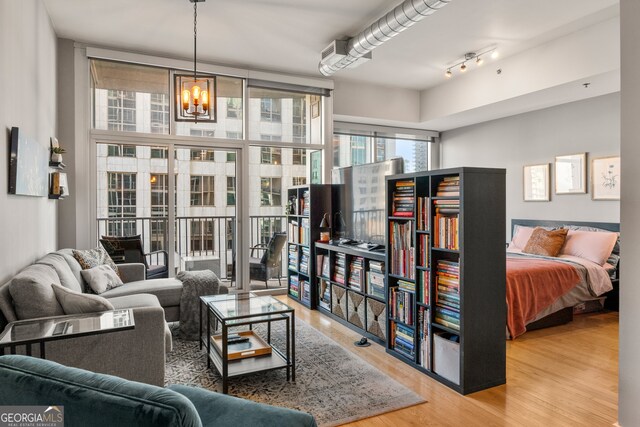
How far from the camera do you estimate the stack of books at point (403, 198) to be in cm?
324

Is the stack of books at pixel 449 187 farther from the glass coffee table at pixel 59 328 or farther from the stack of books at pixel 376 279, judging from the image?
the glass coffee table at pixel 59 328

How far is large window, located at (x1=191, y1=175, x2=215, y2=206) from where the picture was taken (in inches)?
214

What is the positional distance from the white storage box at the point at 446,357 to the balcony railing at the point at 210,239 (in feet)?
10.4

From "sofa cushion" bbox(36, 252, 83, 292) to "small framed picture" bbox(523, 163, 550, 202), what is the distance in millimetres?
5700

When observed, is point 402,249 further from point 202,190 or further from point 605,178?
point 605,178

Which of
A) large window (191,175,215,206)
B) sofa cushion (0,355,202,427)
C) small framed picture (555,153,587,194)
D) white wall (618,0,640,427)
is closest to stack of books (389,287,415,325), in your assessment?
white wall (618,0,640,427)

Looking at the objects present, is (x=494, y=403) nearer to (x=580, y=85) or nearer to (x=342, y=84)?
(x=580, y=85)

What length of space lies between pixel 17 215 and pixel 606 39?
529cm

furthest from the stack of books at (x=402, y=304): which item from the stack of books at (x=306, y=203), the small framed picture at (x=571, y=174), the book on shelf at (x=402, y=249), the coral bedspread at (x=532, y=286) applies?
the small framed picture at (x=571, y=174)

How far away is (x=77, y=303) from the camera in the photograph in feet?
8.07

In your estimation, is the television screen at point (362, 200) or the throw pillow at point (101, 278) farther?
the television screen at point (362, 200)

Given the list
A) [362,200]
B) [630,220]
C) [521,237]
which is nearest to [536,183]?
[521,237]

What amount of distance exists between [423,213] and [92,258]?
3.09m

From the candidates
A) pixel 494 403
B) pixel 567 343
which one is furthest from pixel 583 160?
pixel 494 403
